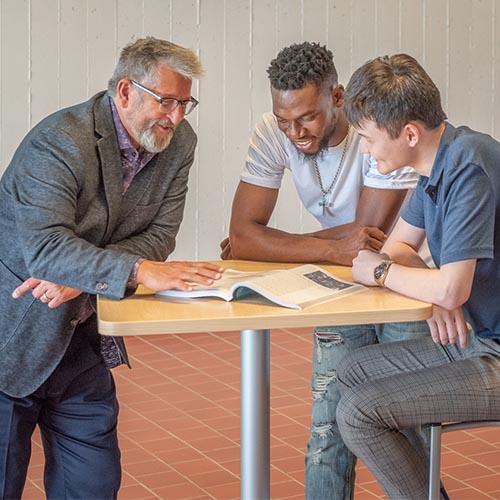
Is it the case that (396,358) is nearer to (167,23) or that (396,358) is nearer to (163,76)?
(163,76)

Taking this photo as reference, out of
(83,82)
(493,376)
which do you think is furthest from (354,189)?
(83,82)

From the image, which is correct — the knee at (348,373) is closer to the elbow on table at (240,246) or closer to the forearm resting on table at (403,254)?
the forearm resting on table at (403,254)

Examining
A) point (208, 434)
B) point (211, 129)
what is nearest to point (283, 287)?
point (208, 434)

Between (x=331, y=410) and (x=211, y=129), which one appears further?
(x=211, y=129)

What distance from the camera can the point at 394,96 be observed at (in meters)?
2.90

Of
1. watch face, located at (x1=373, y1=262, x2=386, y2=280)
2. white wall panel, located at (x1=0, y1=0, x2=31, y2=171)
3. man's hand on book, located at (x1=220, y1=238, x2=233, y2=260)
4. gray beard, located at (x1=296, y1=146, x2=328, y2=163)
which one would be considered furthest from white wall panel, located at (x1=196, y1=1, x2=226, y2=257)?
watch face, located at (x1=373, y1=262, x2=386, y2=280)

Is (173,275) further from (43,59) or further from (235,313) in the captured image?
(43,59)

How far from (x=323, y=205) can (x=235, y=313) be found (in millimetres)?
1156

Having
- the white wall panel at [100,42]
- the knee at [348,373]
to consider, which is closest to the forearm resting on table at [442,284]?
the knee at [348,373]

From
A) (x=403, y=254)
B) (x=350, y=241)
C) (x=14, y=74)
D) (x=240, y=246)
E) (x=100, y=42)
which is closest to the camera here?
(x=403, y=254)

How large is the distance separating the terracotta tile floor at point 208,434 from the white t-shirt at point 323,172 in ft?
3.46

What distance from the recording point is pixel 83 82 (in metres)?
6.38

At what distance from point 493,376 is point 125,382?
2.75 m

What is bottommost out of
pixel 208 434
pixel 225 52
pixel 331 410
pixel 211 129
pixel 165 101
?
pixel 208 434
